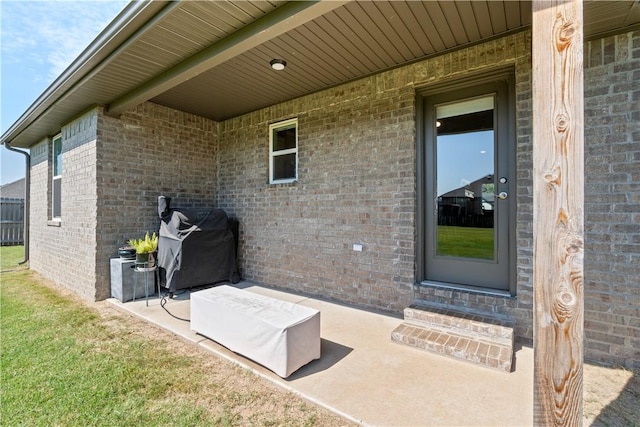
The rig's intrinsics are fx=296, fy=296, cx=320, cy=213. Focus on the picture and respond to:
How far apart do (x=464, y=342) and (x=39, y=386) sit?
3514 millimetres

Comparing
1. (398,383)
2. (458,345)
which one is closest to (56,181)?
(398,383)

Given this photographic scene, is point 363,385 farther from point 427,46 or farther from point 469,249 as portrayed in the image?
point 427,46

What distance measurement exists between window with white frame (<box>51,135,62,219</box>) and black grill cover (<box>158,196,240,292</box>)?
300 centimetres

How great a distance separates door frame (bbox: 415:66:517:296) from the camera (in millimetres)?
3061

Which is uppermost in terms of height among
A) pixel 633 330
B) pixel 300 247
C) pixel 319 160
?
pixel 319 160

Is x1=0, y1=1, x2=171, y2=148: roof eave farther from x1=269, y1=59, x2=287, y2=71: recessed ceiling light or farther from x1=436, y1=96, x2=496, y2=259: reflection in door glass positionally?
x1=436, y1=96, x2=496, y2=259: reflection in door glass

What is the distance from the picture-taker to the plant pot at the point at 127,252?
4.36 metres

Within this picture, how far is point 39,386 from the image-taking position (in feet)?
7.43

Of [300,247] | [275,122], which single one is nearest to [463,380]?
[300,247]

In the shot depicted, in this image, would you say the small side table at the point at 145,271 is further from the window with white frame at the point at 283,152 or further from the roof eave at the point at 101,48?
the roof eave at the point at 101,48

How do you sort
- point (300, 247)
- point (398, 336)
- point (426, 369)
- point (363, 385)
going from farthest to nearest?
point (300, 247) < point (398, 336) < point (426, 369) < point (363, 385)

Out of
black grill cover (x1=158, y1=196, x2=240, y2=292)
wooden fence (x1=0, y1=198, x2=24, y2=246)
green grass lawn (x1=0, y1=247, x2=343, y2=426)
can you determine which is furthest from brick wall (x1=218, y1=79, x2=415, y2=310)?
wooden fence (x1=0, y1=198, x2=24, y2=246)

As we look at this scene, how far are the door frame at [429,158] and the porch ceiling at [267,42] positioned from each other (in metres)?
0.38

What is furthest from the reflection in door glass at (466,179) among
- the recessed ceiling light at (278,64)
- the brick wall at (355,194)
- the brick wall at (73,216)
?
the brick wall at (73,216)
